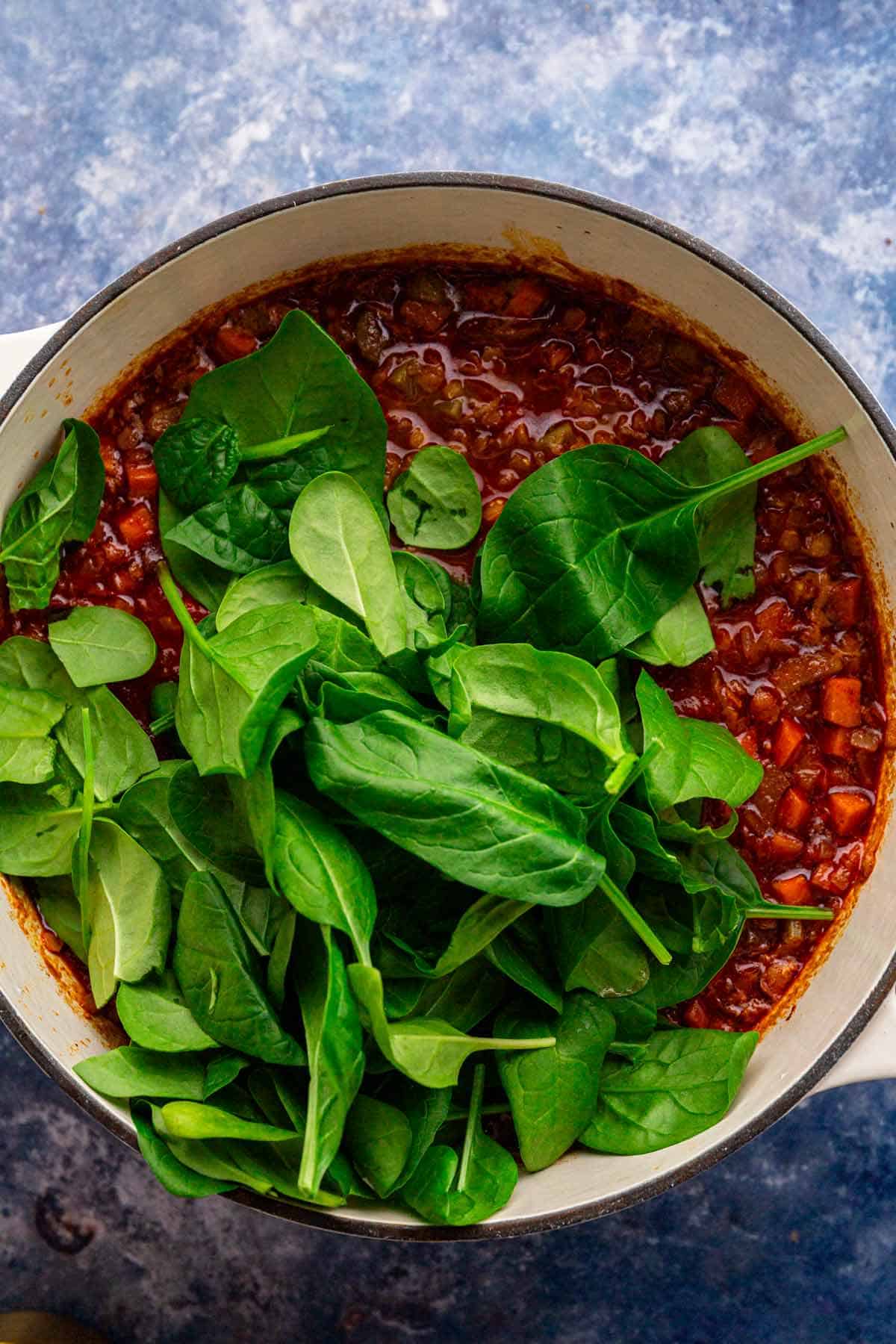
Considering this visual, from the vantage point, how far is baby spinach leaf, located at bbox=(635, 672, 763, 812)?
134 cm

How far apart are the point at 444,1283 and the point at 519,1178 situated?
0.43m

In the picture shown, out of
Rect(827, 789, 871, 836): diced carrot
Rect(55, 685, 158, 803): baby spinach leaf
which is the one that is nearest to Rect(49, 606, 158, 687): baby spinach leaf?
Rect(55, 685, 158, 803): baby spinach leaf

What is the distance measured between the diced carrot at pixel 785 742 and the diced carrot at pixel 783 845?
81 mm

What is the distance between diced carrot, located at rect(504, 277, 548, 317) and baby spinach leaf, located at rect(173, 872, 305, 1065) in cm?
76

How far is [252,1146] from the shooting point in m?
1.36

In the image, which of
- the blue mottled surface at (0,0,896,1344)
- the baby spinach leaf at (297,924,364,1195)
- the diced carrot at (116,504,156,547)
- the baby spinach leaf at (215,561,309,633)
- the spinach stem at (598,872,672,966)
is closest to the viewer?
the baby spinach leaf at (297,924,364,1195)

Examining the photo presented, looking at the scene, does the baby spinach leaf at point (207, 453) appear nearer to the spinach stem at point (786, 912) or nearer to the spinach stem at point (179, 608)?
the spinach stem at point (179, 608)

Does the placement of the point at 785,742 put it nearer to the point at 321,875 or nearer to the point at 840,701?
the point at 840,701

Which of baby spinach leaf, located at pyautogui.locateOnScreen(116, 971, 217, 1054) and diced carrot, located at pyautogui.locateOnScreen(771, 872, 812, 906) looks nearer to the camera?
baby spinach leaf, located at pyautogui.locateOnScreen(116, 971, 217, 1054)

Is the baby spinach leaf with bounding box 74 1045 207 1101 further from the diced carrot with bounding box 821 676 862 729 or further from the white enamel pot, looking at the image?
the diced carrot with bounding box 821 676 862 729

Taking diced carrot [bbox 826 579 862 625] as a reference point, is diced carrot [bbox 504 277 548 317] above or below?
above

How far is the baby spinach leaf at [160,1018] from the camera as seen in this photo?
1.34 meters

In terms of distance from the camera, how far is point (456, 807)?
1210 mm

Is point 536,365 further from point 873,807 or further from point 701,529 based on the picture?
point 873,807
